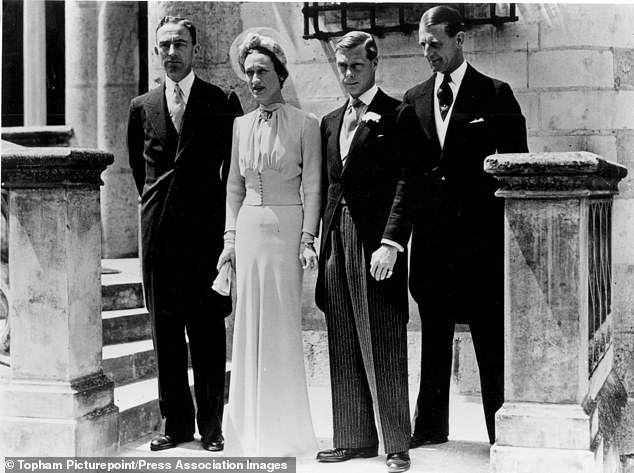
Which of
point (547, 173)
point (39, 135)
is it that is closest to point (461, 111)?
point (547, 173)

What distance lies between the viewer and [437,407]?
4492 millimetres

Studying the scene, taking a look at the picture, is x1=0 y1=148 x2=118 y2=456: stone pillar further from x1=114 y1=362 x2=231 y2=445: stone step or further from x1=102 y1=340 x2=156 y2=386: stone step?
x1=102 y1=340 x2=156 y2=386: stone step

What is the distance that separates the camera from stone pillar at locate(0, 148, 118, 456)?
13.9 feet

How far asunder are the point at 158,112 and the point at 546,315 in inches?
84.6

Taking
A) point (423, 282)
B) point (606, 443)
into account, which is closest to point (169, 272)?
point (423, 282)

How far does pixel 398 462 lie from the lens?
13.4 feet

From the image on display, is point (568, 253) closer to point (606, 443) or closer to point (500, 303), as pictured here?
point (500, 303)

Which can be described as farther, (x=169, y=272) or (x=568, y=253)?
(x=169, y=272)

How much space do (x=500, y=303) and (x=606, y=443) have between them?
2.66ft

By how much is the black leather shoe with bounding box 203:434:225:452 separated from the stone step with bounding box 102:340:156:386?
900 millimetres

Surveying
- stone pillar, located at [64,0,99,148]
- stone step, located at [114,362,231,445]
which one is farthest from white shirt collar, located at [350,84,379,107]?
stone pillar, located at [64,0,99,148]

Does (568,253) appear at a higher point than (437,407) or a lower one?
higher

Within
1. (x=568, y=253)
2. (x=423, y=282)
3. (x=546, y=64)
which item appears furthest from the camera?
(x=546, y=64)

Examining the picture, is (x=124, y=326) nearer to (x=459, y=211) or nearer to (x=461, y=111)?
(x=459, y=211)
